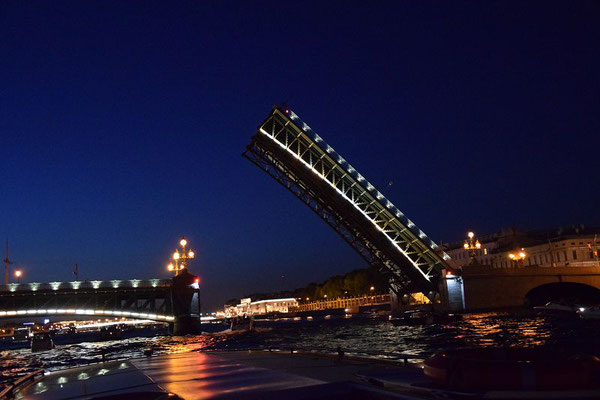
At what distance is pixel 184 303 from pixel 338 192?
20.8 meters

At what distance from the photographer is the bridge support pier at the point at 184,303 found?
153 ft

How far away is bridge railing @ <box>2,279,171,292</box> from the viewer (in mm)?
43375

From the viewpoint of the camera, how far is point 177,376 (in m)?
7.50

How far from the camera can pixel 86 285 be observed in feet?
147

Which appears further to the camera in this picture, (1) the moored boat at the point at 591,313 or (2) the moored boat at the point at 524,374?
(1) the moored boat at the point at 591,313

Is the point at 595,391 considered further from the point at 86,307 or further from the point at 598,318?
the point at 86,307

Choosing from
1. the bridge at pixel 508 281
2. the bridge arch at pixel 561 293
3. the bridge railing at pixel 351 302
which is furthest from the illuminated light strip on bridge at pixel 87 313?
the bridge railing at pixel 351 302

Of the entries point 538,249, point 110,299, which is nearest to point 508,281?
point 110,299

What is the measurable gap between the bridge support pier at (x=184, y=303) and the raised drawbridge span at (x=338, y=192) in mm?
15511

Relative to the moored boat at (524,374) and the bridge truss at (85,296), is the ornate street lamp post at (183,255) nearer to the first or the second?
the bridge truss at (85,296)

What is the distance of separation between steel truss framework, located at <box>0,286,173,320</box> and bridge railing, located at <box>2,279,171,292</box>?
27cm

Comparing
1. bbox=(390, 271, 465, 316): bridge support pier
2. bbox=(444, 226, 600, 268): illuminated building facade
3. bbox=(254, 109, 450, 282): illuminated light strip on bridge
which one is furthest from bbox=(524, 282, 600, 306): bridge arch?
bbox=(254, 109, 450, 282): illuminated light strip on bridge

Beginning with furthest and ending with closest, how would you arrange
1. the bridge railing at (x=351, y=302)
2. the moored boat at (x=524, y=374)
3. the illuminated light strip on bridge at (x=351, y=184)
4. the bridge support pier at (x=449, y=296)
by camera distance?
the bridge railing at (x=351, y=302) → the bridge support pier at (x=449, y=296) → the illuminated light strip on bridge at (x=351, y=184) → the moored boat at (x=524, y=374)

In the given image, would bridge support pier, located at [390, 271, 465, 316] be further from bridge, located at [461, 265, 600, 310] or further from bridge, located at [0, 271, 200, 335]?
bridge, located at [0, 271, 200, 335]
